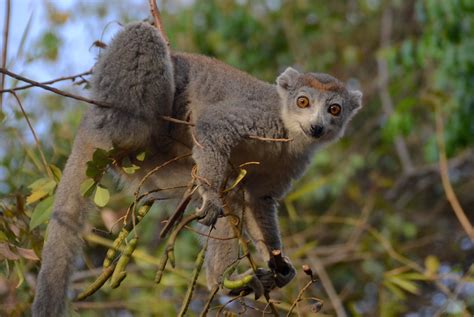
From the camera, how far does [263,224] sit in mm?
5871

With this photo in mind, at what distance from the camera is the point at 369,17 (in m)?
13.8

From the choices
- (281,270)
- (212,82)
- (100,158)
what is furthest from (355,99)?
(100,158)

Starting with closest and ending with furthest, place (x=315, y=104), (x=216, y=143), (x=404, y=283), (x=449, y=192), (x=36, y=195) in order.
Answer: (x=36, y=195), (x=216, y=143), (x=315, y=104), (x=404, y=283), (x=449, y=192)

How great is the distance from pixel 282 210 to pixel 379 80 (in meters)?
2.97

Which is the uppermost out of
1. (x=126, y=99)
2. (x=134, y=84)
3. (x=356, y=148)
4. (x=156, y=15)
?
(x=156, y=15)

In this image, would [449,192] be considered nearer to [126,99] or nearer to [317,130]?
[317,130]

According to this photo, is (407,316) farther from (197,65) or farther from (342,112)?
(197,65)

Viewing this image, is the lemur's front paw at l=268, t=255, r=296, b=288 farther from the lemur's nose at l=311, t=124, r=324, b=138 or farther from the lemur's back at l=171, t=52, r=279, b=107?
the lemur's back at l=171, t=52, r=279, b=107

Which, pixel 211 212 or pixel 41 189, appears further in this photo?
pixel 41 189

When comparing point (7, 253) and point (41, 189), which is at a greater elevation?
point (41, 189)

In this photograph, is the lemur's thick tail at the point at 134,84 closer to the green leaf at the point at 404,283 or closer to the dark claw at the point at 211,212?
the dark claw at the point at 211,212

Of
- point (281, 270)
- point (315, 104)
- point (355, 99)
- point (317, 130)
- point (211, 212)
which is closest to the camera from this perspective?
point (211, 212)

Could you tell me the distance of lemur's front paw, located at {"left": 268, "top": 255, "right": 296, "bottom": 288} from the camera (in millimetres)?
5199

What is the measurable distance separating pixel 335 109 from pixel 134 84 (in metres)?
1.67
